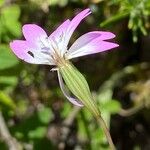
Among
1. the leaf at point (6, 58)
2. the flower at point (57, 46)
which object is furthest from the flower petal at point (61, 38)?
the leaf at point (6, 58)

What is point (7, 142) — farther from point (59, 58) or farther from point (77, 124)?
point (59, 58)

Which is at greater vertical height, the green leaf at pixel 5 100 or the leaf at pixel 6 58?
the leaf at pixel 6 58

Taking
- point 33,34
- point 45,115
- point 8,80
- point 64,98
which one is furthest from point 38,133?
point 33,34

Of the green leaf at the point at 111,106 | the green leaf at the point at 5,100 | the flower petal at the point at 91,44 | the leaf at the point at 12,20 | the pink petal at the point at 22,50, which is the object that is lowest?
the green leaf at the point at 111,106

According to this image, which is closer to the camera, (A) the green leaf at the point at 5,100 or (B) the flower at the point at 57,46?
(B) the flower at the point at 57,46

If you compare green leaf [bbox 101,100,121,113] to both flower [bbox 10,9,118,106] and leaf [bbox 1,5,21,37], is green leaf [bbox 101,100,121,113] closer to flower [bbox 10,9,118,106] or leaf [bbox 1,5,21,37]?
leaf [bbox 1,5,21,37]

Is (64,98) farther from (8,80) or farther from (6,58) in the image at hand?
(6,58)

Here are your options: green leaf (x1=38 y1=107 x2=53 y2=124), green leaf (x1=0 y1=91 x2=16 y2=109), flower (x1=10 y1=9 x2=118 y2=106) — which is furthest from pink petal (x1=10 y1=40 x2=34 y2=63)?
green leaf (x1=38 y1=107 x2=53 y2=124)

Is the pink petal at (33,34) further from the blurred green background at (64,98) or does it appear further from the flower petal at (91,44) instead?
the blurred green background at (64,98)
